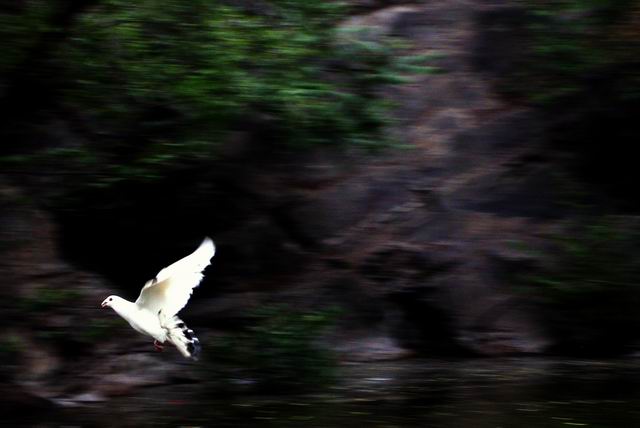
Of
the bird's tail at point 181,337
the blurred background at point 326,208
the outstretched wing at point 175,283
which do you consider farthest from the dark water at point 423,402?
the outstretched wing at point 175,283

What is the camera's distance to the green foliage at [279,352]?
1238cm

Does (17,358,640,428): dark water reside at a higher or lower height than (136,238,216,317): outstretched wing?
lower

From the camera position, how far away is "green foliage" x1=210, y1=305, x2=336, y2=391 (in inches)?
487

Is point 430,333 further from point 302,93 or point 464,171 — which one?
point 302,93

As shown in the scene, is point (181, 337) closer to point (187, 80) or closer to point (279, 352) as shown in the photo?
point (279, 352)

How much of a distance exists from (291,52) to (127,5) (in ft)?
5.77

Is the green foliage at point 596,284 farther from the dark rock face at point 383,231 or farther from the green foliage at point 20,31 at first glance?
the green foliage at point 20,31

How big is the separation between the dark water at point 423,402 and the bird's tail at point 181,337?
3.01ft

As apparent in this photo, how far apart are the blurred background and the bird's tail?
36.7 inches

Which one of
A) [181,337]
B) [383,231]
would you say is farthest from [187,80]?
[383,231]

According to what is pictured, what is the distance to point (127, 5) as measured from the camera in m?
12.0

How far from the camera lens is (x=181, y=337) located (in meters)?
9.84

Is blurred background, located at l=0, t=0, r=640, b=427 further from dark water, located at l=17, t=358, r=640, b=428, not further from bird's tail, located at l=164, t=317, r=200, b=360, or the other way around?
bird's tail, located at l=164, t=317, r=200, b=360

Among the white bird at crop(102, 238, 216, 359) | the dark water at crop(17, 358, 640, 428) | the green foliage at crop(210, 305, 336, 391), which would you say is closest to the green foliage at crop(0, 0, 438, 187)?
the green foliage at crop(210, 305, 336, 391)
